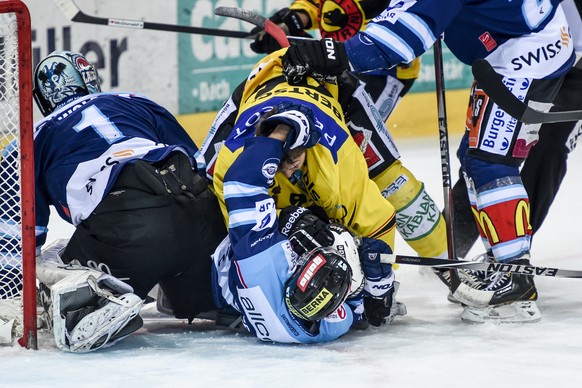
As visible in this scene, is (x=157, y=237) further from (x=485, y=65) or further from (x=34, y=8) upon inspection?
(x=34, y=8)

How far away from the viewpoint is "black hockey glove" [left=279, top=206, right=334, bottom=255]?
248 centimetres

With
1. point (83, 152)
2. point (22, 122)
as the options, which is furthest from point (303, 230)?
point (22, 122)

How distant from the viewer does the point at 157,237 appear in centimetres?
252

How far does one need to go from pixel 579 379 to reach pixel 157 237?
103 centimetres

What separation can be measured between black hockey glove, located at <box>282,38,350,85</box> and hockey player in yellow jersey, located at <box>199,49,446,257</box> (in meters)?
0.07

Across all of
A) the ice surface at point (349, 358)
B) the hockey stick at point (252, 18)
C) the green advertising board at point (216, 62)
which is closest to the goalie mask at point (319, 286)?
the ice surface at point (349, 358)

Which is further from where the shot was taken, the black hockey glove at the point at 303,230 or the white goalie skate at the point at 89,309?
the black hockey glove at the point at 303,230

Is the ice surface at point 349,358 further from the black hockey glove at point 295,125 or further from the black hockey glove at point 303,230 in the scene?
the black hockey glove at point 295,125

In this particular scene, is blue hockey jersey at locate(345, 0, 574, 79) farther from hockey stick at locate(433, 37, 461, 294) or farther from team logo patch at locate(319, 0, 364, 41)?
team logo patch at locate(319, 0, 364, 41)

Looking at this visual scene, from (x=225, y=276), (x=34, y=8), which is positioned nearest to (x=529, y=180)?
(x=225, y=276)

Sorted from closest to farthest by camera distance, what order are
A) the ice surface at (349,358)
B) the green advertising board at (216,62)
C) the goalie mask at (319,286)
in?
the ice surface at (349,358) < the goalie mask at (319,286) < the green advertising board at (216,62)

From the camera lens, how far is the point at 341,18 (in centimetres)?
359

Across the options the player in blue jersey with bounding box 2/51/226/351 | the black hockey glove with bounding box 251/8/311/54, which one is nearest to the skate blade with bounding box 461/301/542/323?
the player in blue jersey with bounding box 2/51/226/351

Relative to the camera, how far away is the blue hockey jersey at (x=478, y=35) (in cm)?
265
